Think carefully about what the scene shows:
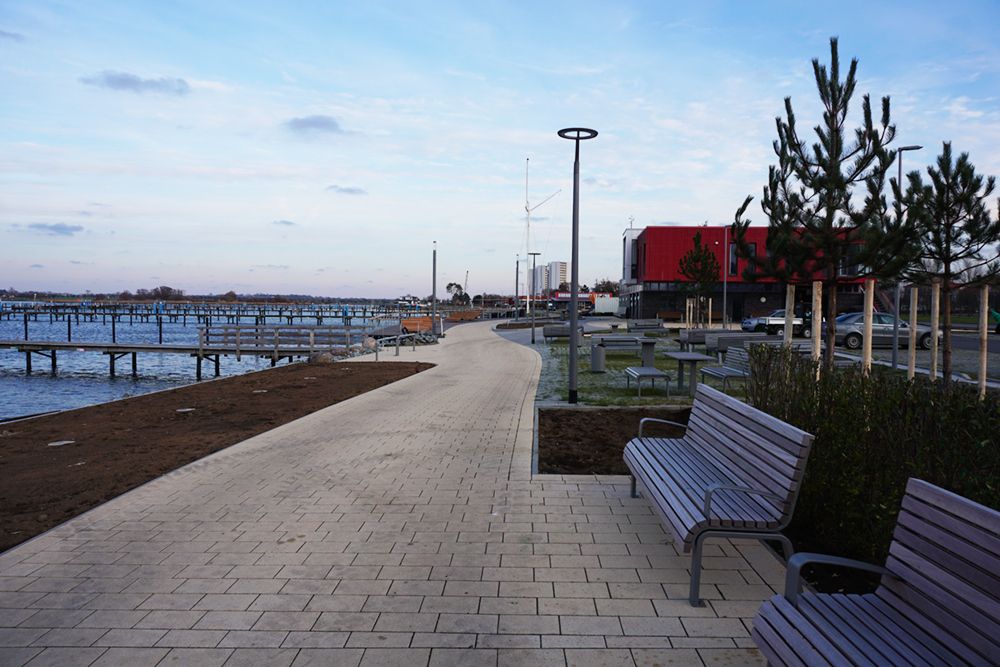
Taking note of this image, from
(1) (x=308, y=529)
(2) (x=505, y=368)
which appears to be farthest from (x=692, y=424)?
(2) (x=505, y=368)

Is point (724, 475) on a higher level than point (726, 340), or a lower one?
lower

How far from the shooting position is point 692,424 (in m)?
5.88

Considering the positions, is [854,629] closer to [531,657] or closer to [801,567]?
[801,567]

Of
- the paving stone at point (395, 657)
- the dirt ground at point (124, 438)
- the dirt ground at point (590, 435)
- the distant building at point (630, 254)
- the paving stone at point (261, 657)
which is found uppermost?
the distant building at point (630, 254)

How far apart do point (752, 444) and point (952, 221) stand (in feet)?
23.5

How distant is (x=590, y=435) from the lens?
8266 mm

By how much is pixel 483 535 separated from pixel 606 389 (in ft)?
27.4

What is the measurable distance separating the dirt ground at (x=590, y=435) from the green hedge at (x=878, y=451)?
200cm

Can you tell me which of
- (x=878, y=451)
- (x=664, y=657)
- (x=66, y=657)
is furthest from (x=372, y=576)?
(x=878, y=451)

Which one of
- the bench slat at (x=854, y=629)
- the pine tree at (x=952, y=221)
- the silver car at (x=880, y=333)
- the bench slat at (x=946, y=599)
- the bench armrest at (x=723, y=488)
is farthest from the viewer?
the silver car at (x=880, y=333)

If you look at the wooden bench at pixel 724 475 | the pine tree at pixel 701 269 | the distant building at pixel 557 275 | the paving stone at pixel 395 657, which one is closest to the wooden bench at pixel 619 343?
the wooden bench at pixel 724 475

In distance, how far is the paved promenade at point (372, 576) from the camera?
10.5 feet

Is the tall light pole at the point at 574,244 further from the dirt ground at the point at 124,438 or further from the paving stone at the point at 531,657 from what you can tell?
the paving stone at the point at 531,657

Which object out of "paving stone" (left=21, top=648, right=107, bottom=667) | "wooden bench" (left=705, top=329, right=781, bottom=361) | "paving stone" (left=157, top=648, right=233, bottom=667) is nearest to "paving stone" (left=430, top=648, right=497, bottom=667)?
"paving stone" (left=157, top=648, right=233, bottom=667)
